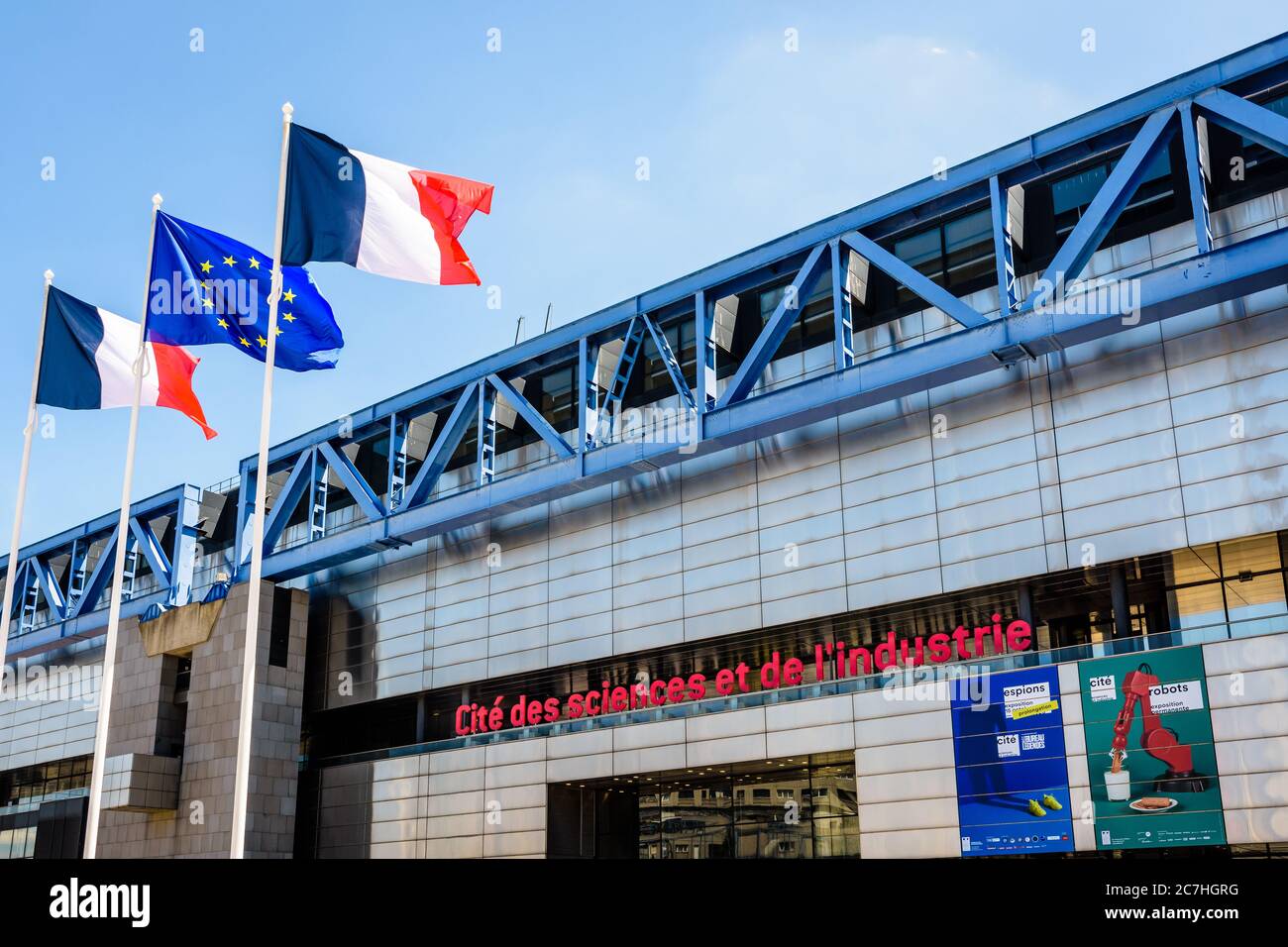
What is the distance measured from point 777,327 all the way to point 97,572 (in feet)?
119

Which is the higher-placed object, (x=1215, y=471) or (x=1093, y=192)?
(x=1093, y=192)

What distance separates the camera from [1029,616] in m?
33.7

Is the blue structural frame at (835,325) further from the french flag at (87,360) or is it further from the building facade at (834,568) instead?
the french flag at (87,360)

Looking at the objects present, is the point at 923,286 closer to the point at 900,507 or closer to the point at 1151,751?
the point at 900,507

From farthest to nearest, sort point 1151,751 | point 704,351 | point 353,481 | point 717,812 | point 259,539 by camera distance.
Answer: point 353,481, point 717,812, point 704,351, point 1151,751, point 259,539

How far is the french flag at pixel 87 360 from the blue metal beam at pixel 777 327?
52.5ft

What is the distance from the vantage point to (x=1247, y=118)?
100.0 ft

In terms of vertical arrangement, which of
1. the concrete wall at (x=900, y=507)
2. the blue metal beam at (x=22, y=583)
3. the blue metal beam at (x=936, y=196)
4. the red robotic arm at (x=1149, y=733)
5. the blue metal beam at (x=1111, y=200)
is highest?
the blue metal beam at (x=936, y=196)

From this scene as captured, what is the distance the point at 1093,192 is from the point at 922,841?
19341mm

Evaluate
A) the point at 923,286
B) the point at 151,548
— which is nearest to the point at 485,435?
the point at 923,286

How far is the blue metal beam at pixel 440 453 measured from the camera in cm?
4447

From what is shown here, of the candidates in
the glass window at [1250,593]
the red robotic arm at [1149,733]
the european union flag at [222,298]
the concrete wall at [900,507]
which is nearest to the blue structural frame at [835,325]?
the concrete wall at [900,507]

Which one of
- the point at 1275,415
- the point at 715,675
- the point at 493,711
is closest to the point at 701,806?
the point at 715,675
